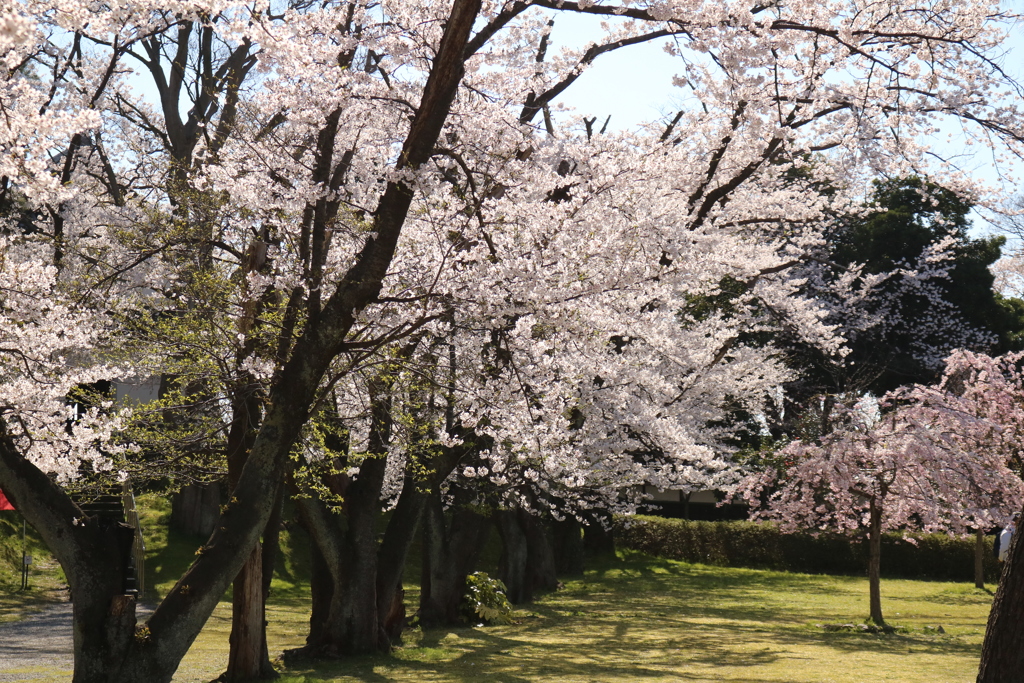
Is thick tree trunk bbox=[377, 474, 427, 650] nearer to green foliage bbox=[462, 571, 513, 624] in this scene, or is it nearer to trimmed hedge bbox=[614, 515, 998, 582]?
green foliage bbox=[462, 571, 513, 624]

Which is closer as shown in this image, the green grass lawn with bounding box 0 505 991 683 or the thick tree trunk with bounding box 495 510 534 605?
the green grass lawn with bounding box 0 505 991 683

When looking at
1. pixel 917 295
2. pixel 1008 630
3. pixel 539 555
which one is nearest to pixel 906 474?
pixel 539 555

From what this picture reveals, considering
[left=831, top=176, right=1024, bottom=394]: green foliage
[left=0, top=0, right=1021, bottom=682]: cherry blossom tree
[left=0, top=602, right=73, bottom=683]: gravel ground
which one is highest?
[left=831, top=176, right=1024, bottom=394]: green foliage

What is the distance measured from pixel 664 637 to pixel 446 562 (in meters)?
3.44

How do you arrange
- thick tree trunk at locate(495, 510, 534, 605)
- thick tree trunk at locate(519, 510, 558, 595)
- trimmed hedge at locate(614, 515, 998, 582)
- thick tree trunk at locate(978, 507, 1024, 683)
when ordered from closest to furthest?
thick tree trunk at locate(978, 507, 1024, 683) < thick tree trunk at locate(495, 510, 534, 605) < thick tree trunk at locate(519, 510, 558, 595) < trimmed hedge at locate(614, 515, 998, 582)

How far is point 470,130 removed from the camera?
31.1 feet

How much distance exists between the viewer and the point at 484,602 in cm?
1472

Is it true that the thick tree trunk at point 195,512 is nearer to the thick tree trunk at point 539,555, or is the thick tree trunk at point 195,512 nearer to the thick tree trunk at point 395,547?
the thick tree trunk at point 539,555

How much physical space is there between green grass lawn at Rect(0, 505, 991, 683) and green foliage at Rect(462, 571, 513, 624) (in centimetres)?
35

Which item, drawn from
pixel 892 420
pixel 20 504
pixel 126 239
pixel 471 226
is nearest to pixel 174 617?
pixel 20 504

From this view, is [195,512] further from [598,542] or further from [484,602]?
[598,542]

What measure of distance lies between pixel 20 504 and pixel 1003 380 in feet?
58.7

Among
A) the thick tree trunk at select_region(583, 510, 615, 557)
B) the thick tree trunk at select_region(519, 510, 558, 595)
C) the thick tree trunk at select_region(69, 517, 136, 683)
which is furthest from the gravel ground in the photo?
the thick tree trunk at select_region(583, 510, 615, 557)

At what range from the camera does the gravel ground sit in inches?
349
